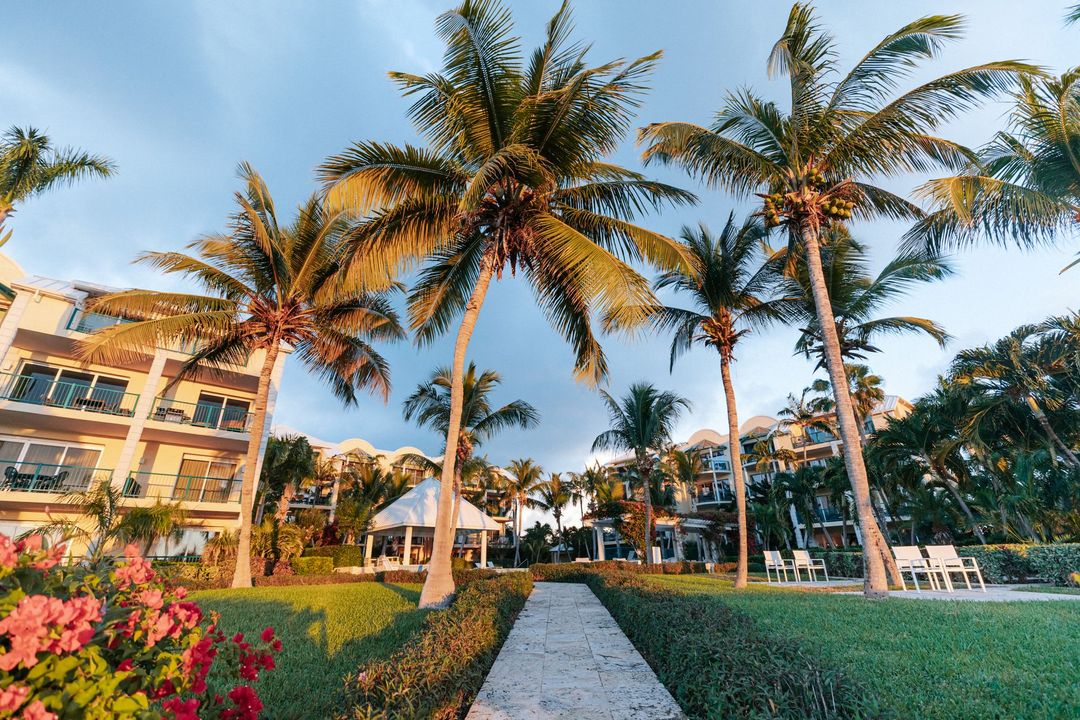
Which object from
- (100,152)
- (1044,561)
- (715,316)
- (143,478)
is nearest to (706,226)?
(715,316)

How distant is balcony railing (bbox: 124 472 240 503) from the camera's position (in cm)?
1640

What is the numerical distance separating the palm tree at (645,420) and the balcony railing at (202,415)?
16242 millimetres

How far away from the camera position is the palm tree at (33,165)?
934cm

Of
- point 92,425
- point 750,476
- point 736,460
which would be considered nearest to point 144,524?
point 92,425

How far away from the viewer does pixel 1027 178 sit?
916 cm

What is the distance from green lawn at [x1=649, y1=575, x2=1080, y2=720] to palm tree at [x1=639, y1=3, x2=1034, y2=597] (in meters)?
2.84

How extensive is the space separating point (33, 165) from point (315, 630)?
37.3 feet

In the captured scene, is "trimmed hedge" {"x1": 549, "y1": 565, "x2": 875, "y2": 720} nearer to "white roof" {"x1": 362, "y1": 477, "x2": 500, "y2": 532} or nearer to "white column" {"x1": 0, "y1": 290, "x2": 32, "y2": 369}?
"white roof" {"x1": 362, "y1": 477, "x2": 500, "y2": 532}

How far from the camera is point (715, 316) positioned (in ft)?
48.4

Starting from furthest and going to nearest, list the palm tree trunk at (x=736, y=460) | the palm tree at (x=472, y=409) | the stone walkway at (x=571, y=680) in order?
the palm tree at (x=472, y=409), the palm tree trunk at (x=736, y=460), the stone walkway at (x=571, y=680)

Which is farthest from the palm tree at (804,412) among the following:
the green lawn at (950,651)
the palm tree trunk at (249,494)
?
the palm tree trunk at (249,494)

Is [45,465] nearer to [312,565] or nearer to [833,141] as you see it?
[312,565]

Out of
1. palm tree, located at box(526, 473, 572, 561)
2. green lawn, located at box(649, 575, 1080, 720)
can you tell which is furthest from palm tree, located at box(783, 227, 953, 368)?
palm tree, located at box(526, 473, 572, 561)

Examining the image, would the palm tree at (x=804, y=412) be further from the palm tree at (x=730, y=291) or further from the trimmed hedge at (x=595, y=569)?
the palm tree at (x=730, y=291)
